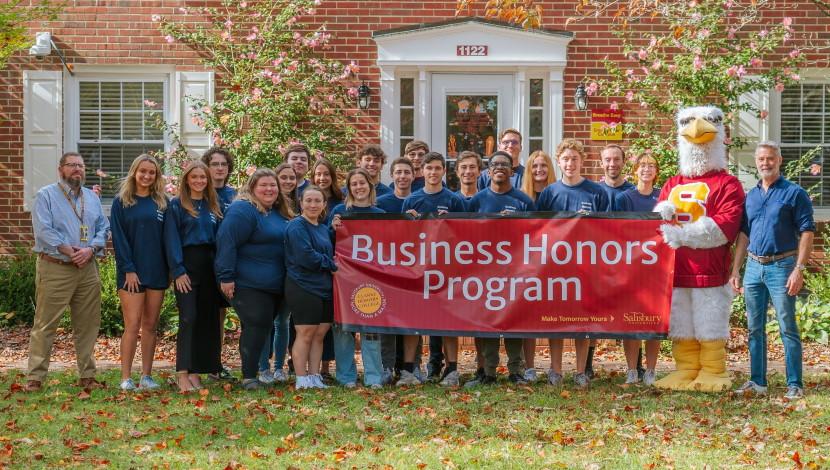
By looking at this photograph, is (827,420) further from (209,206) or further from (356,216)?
(209,206)

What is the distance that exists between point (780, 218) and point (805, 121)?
5957mm

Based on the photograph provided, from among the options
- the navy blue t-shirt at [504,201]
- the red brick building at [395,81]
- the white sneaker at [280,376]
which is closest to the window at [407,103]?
the red brick building at [395,81]

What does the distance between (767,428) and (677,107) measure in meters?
6.22

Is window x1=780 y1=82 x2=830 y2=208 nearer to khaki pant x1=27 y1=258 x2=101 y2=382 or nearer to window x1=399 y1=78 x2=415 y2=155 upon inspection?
window x1=399 y1=78 x2=415 y2=155

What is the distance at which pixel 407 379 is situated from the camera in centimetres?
885

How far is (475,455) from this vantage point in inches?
250

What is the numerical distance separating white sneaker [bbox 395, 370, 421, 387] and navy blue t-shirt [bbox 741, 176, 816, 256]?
2877 mm

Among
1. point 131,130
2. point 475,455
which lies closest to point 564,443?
point 475,455

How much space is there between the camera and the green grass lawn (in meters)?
6.30

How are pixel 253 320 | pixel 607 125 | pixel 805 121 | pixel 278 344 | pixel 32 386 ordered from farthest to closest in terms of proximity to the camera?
pixel 805 121 < pixel 607 125 < pixel 278 344 < pixel 32 386 < pixel 253 320

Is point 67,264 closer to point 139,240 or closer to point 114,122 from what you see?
point 139,240

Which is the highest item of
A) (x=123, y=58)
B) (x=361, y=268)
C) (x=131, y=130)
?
(x=123, y=58)

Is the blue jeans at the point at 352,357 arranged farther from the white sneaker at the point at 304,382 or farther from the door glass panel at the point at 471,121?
the door glass panel at the point at 471,121

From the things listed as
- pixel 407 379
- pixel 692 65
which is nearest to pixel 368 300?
pixel 407 379
